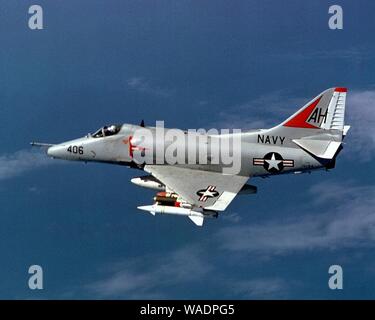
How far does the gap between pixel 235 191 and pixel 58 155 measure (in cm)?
1017

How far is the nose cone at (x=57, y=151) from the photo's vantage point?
156 feet

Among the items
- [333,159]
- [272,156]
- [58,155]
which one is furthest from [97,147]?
[333,159]

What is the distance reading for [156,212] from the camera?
140 ft

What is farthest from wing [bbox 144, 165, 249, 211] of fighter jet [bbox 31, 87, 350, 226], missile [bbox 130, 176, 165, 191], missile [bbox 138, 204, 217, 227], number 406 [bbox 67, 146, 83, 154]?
number 406 [bbox 67, 146, 83, 154]

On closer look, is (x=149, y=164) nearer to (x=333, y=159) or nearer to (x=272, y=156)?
(x=272, y=156)

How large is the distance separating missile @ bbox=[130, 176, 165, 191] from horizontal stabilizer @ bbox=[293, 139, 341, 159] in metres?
7.19

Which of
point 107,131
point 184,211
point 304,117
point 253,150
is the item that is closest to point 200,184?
point 184,211

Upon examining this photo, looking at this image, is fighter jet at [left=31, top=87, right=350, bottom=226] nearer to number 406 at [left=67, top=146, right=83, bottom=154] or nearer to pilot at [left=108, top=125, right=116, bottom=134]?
pilot at [left=108, top=125, right=116, bottom=134]

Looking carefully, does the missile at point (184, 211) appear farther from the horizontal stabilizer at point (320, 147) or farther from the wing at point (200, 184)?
the horizontal stabilizer at point (320, 147)

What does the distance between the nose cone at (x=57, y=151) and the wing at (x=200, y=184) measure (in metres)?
4.87

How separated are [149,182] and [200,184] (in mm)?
3306

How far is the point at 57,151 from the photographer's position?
157 ft

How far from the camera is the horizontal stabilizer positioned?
44.5m

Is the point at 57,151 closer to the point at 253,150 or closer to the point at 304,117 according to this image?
the point at 253,150
